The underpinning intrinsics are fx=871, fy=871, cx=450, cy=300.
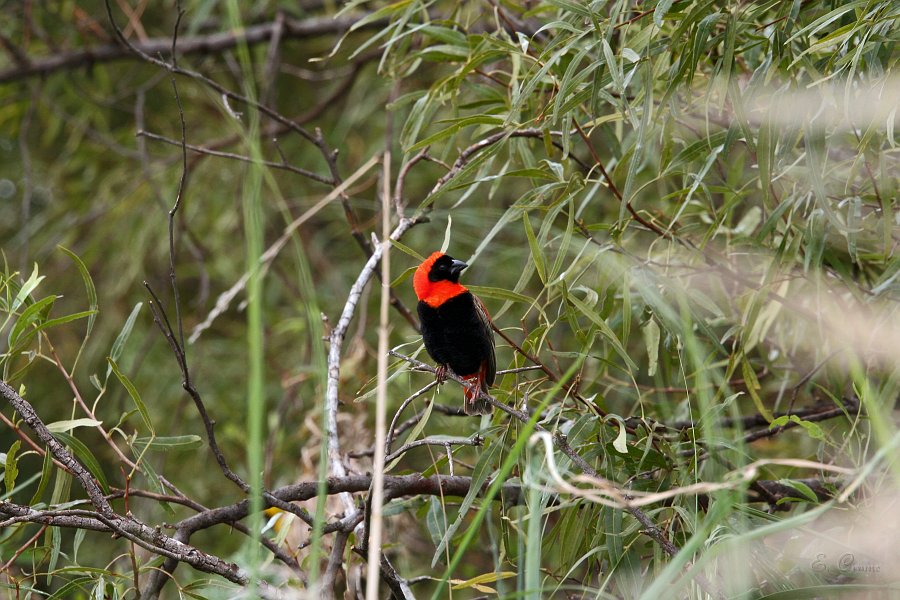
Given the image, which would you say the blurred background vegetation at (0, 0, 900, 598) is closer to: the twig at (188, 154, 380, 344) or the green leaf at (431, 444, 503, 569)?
the green leaf at (431, 444, 503, 569)

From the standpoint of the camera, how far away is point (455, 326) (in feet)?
8.82

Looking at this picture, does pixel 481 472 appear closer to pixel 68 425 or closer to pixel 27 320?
pixel 68 425

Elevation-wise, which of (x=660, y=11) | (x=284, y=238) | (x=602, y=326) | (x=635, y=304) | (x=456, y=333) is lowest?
(x=456, y=333)

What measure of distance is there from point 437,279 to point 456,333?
A: 0.23 meters

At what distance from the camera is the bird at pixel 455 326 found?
8.70 feet

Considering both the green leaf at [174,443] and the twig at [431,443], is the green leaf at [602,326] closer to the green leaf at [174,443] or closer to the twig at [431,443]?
the twig at [431,443]

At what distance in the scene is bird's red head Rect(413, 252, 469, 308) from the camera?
2744 millimetres

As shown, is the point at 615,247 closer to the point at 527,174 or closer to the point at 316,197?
the point at 527,174

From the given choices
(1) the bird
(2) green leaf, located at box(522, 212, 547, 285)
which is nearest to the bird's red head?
(1) the bird

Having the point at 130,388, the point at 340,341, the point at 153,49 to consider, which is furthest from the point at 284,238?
the point at 153,49

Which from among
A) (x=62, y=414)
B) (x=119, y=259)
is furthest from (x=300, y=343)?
(x=62, y=414)

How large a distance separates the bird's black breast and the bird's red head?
1.7 inches

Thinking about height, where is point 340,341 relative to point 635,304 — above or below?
above

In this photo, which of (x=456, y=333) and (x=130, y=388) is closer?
(x=130, y=388)
